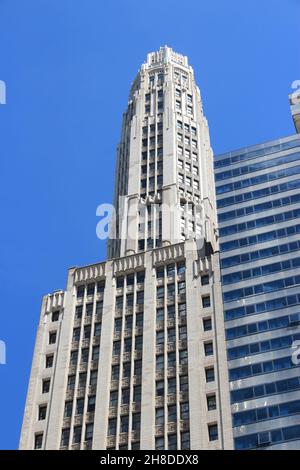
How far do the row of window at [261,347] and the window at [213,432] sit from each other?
731 cm

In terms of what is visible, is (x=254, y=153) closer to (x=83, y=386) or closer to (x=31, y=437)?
(x=83, y=386)

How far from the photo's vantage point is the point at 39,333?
93188 mm

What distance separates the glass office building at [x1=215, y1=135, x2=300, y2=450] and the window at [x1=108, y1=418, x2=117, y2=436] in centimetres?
1199

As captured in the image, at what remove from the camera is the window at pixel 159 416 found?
7962cm

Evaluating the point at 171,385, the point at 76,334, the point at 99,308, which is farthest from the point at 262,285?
the point at 76,334

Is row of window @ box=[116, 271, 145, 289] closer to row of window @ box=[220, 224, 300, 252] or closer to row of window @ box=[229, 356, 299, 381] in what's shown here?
row of window @ box=[220, 224, 300, 252]

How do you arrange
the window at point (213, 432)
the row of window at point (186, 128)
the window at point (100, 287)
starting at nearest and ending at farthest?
1. the window at point (213, 432)
2. the window at point (100, 287)
3. the row of window at point (186, 128)

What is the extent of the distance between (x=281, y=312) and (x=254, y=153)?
88.3ft

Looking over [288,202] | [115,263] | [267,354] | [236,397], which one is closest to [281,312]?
[267,354]

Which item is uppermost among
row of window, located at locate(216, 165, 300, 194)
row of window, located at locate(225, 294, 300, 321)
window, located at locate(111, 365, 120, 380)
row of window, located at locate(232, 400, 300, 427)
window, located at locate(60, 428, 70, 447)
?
row of window, located at locate(216, 165, 300, 194)

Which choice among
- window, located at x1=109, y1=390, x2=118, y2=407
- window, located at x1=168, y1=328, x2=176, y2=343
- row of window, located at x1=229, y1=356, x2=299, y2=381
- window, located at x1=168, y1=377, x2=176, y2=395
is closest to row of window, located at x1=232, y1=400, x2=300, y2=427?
row of window, located at x1=229, y1=356, x2=299, y2=381

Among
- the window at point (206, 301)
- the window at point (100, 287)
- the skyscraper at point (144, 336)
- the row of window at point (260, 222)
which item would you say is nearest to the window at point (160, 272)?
the skyscraper at point (144, 336)

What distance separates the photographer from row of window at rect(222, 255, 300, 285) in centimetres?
8675

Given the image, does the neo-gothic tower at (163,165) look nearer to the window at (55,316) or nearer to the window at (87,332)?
the window at (55,316)
